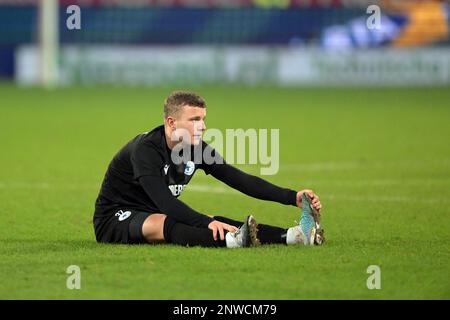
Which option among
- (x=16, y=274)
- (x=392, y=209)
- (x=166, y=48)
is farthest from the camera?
(x=166, y=48)

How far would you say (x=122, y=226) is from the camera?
9.12 m

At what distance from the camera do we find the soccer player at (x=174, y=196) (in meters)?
8.79

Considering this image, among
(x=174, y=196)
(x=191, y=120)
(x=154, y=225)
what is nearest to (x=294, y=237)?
(x=174, y=196)

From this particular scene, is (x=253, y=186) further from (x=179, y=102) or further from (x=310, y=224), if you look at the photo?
(x=179, y=102)

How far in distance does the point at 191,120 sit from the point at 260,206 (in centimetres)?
357

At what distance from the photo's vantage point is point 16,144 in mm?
19188

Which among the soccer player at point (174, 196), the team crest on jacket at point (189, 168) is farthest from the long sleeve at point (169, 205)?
the team crest on jacket at point (189, 168)

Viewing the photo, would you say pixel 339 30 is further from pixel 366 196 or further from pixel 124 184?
pixel 124 184

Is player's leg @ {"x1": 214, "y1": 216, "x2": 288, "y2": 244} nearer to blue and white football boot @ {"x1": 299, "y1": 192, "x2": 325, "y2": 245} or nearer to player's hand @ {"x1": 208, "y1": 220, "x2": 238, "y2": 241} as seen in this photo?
blue and white football boot @ {"x1": 299, "y1": 192, "x2": 325, "y2": 245}

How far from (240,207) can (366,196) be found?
1.63 meters

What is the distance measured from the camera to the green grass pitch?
302 inches

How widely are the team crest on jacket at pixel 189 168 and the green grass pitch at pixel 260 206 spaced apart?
2.14 feet

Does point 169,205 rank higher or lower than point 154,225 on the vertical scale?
higher
